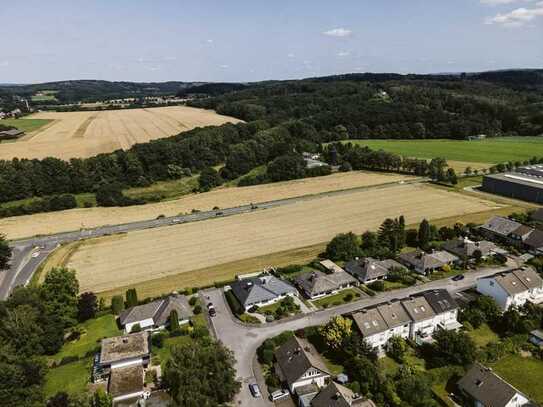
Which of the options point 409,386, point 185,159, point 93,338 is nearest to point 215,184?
point 185,159

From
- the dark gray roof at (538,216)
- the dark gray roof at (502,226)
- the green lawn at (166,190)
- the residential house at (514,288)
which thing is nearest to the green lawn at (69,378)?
the residential house at (514,288)

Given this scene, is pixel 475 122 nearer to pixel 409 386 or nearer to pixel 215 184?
pixel 215 184

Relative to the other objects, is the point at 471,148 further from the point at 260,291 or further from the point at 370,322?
the point at 370,322

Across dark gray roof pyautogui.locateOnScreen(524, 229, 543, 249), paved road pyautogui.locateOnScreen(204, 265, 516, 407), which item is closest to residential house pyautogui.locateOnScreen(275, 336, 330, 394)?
paved road pyautogui.locateOnScreen(204, 265, 516, 407)

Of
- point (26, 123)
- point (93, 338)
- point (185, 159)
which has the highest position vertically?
point (26, 123)

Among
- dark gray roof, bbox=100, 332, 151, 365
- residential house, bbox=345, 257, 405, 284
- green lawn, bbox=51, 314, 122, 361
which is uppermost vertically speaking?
dark gray roof, bbox=100, 332, 151, 365

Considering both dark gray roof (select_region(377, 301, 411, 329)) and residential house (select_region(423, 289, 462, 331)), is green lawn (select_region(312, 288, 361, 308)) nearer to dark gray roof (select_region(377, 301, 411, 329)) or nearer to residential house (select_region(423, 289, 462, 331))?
dark gray roof (select_region(377, 301, 411, 329))

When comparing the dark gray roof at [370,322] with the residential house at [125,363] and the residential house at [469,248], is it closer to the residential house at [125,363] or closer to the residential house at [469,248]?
the residential house at [125,363]
